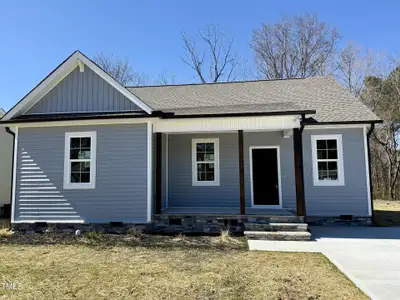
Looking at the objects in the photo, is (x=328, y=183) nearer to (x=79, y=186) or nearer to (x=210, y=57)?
(x=79, y=186)

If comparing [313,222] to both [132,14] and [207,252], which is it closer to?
[207,252]

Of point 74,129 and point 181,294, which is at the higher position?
point 74,129

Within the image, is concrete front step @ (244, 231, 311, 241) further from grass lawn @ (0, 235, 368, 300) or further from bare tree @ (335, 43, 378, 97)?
bare tree @ (335, 43, 378, 97)

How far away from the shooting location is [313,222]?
978cm

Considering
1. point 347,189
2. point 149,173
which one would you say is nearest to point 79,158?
point 149,173

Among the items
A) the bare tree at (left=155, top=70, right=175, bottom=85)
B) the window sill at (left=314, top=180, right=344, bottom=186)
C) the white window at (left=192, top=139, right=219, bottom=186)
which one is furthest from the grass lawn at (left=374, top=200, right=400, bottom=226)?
the bare tree at (left=155, top=70, right=175, bottom=85)

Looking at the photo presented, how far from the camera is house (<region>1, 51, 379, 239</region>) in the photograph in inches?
336

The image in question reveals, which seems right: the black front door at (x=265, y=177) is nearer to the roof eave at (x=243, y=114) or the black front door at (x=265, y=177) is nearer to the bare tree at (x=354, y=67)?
the roof eave at (x=243, y=114)

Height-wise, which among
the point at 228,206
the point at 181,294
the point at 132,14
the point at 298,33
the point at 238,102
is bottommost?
the point at 181,294

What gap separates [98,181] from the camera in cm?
863

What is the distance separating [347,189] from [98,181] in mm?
7723

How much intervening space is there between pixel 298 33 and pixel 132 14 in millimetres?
16769

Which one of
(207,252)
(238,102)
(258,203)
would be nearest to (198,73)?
(238,102)

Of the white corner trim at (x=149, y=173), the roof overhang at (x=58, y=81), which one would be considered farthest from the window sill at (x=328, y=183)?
the roof overhang at (x=58, y=81)
